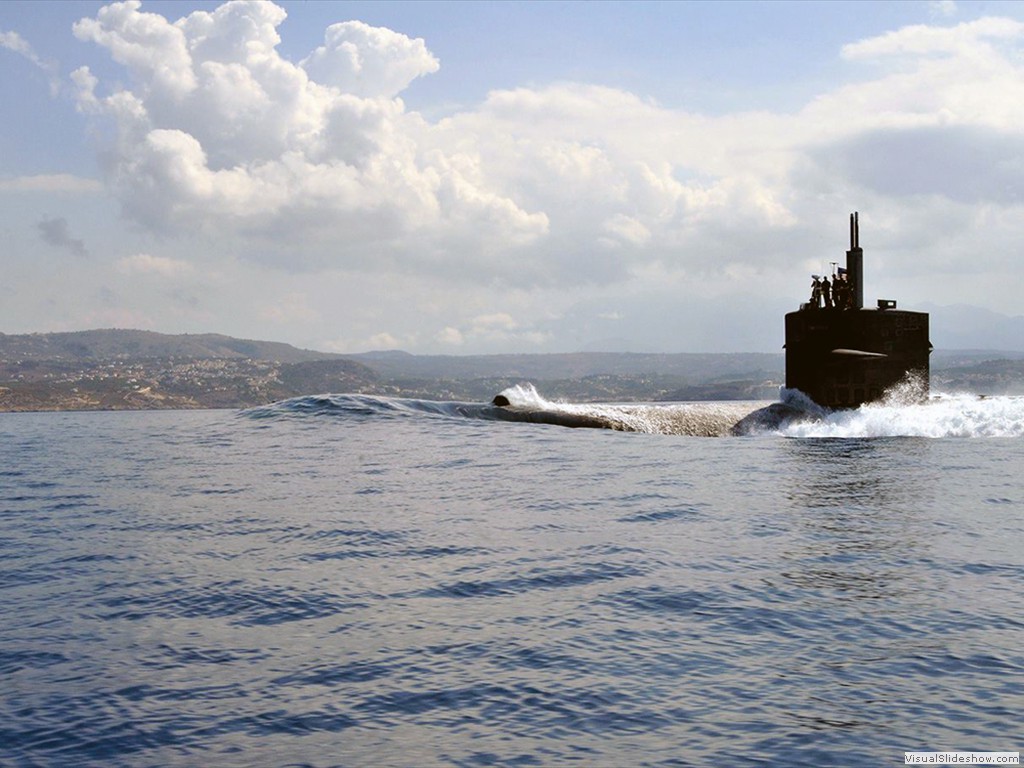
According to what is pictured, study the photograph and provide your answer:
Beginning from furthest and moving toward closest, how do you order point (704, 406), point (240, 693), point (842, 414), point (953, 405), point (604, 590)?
point (704, 406) < point (953, 405) < point (842, 414) < point (604, 590) < point (240, 693)

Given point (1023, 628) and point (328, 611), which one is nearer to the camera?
point (1023, 628)

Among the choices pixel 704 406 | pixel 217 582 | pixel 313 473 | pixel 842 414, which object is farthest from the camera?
pixel 704 406

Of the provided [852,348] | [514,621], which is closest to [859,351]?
[852,348]

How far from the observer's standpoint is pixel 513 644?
31.2 ft

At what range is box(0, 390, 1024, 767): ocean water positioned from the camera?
23.5ft

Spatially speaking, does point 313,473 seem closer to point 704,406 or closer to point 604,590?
point 604,590

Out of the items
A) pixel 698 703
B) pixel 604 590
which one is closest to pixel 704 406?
pixel 604 590

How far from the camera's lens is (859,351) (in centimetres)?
3794

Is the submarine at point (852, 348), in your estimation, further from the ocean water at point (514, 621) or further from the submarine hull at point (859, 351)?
the ocean water at point (514, 621)

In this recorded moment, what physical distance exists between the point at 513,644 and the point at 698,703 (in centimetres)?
238

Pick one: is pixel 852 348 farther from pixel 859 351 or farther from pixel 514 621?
pixel 514 621

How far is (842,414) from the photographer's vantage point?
127ft

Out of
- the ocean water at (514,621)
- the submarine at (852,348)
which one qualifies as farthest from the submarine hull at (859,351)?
the ocean water at (514,621)

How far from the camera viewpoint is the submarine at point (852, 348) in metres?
38.0
